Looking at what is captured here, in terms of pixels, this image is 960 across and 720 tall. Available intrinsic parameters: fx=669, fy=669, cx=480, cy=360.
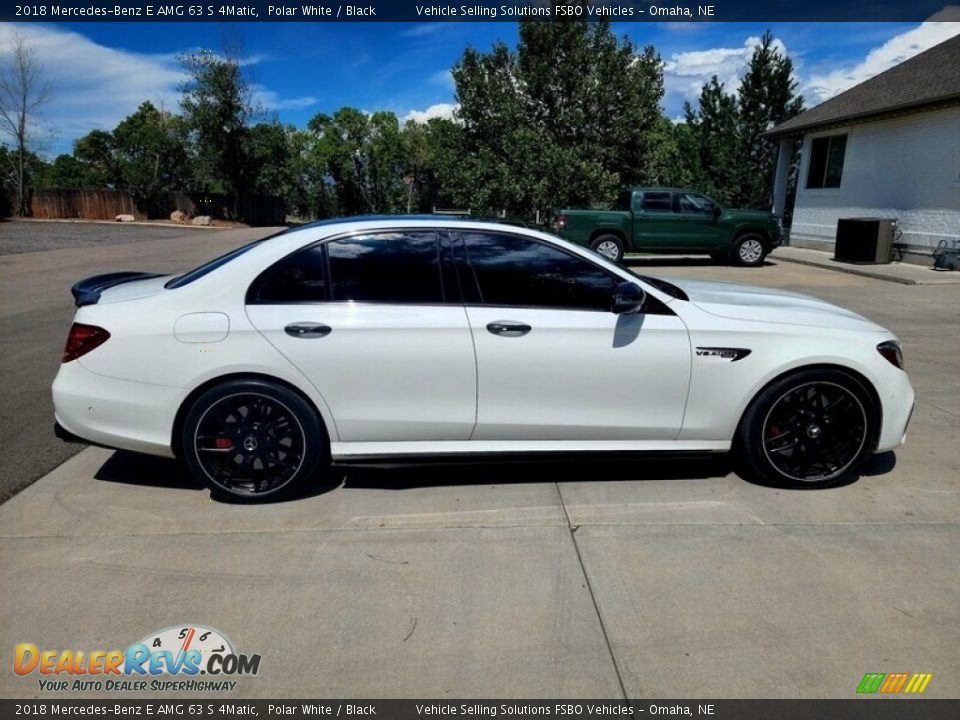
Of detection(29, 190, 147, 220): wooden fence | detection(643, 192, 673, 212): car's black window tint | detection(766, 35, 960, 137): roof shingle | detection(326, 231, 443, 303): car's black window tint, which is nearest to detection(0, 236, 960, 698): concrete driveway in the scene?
detection(326, 231, 443, 303): car's black window tint

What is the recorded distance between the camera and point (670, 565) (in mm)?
3135

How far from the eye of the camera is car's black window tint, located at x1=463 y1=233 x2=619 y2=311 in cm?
374

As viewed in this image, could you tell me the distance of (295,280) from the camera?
12.1 feet

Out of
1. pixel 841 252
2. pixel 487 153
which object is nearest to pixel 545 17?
pixel 487 153

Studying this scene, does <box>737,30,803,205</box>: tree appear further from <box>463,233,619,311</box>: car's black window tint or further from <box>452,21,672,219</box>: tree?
<box>463,233,619,311</box>: car's black window tint

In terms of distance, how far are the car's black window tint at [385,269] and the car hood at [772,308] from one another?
1.55 metres

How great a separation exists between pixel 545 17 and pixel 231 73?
20.0m

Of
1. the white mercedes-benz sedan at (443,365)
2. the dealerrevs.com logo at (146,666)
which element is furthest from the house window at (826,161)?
the dealerrevs.com logo at (146,666)

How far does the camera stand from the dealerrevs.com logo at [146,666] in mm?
2436

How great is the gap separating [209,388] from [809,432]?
339 centimetres

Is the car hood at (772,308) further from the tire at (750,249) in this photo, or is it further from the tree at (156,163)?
the tree at (156,163)

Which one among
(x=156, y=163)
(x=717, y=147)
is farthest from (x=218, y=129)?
(x=717, y=147)

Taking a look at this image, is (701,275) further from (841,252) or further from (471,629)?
(471,629)

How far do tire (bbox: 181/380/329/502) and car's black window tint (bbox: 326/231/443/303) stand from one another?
67 centimetres
